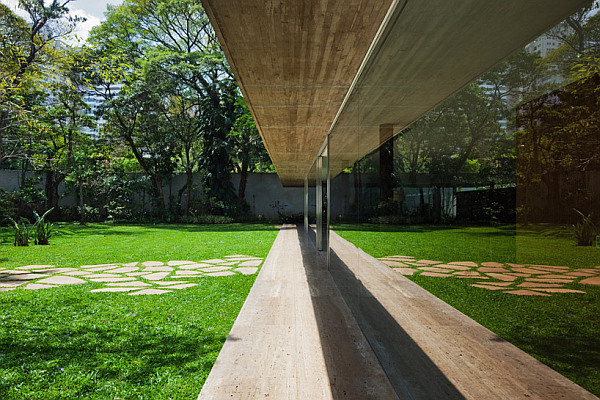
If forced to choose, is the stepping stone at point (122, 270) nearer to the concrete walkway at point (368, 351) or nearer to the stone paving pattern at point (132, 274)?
the stone paving pattern at point (132, 274)

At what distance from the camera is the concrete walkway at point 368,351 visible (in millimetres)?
1227

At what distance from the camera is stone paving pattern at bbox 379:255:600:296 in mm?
889

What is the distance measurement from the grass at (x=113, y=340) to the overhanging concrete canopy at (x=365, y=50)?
2.10 metres

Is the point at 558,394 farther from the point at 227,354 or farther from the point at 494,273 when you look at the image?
the point at 227,354

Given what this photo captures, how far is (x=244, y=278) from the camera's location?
6254mm

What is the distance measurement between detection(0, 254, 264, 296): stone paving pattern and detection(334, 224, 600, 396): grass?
4.66 metres

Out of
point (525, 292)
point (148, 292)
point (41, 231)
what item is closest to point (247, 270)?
point (148, 292)

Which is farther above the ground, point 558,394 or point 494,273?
point 494,273

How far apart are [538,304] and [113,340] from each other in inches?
132

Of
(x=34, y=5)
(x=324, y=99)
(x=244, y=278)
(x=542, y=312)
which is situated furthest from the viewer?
(x=34, y=5)

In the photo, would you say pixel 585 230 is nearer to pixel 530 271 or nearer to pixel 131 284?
pixel 530 271

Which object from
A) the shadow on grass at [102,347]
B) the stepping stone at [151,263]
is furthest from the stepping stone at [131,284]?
the stepping stone at [151,263]

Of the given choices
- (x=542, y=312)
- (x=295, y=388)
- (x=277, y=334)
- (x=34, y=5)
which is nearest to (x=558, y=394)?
(x=542, y=312)

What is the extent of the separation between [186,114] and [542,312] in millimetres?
23642
